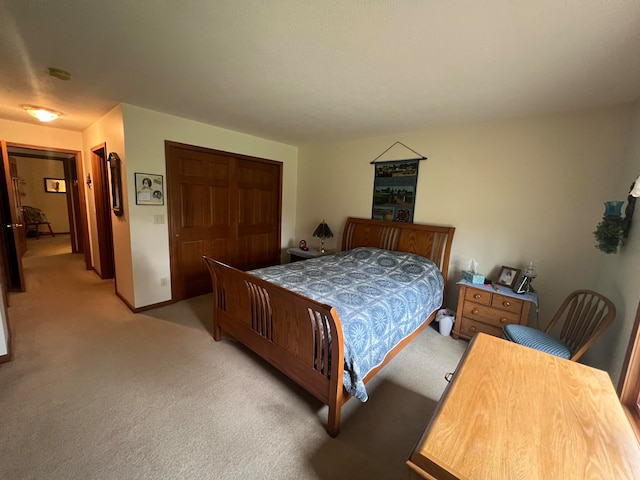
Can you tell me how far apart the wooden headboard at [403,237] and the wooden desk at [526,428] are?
6.89 feet

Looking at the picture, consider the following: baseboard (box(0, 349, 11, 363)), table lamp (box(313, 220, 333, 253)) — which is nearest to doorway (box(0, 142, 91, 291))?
baseboard (box(0, 349, 11, 363))

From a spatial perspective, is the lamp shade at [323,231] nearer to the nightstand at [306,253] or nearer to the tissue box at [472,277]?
the nightstand at [306,253]

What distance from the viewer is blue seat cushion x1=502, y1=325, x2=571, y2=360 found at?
6.31 feet

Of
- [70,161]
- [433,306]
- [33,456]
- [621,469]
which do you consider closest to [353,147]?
[433,306]

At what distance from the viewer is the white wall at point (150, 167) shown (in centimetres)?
290

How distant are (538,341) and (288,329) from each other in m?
1.93

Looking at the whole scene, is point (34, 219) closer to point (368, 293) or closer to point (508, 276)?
point (368, 293)

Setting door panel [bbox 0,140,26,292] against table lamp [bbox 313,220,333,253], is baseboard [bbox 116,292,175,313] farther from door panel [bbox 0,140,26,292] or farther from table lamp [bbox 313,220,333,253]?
table lamp [bbox 313,220,333,253]

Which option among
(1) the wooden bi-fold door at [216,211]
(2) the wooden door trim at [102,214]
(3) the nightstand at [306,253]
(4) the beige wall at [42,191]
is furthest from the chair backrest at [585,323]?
(4) the beige wall at [42,191]

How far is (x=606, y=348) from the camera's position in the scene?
6.29ft

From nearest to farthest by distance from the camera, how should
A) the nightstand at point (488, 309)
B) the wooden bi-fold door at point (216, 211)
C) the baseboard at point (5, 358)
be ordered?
1. the baseboard at point (5, 358)
2. the nightstand at point (488, 309)
3. the wooden bi-fold door at point (216, 211)

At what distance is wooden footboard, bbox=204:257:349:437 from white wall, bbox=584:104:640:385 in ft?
5.77

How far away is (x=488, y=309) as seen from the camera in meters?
2.64

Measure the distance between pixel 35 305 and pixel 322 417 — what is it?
386 centimetres
